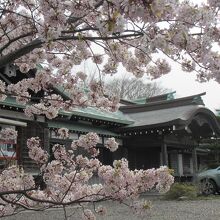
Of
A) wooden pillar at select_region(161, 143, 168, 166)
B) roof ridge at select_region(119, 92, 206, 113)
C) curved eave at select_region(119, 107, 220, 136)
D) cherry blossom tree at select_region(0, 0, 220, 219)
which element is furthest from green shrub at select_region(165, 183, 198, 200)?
cherry blossom tree at select_region(0, 0, 220, 219)

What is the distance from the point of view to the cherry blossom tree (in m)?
2.99

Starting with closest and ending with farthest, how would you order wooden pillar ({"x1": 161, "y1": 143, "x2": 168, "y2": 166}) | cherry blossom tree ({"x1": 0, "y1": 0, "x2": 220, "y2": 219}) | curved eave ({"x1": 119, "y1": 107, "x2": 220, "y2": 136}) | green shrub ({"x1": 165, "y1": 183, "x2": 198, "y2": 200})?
cherry blossom tree ({"x1": 0, "y1": 0, "x2": 220, "y2": 219}) < green shrub ({"x1": 165, "y1": 183, "x2": 198, "y2": 200}) < curved eave ({"x1": 119, "y1": 107, "x2": 220, "y2": 136}) < wooden pillar ({"x1": 161, "y1": 143, "x2": 168, "y2": 166})

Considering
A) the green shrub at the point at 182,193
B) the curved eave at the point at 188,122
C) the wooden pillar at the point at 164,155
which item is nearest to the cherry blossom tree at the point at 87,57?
the green shrub at the point at 182,193

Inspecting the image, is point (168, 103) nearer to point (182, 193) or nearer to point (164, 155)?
point (164, 155)

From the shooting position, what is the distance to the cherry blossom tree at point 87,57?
118 inches

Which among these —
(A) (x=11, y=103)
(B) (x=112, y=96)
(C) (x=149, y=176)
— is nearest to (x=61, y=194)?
(C) (x=149, y=176)

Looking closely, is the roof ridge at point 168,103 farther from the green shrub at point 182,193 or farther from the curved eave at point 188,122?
the green shrub at point 182,193

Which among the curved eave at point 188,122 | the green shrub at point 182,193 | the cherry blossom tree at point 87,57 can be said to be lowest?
the green shrub at point 182,193

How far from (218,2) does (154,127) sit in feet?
55.0

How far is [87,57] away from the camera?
4926 mm

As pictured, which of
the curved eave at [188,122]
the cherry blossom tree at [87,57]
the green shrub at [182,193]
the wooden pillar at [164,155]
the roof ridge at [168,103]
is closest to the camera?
the cherry blossom tree at [87,57]

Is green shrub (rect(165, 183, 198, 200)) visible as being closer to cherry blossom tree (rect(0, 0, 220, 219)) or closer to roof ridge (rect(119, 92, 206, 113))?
roof ridge (rect(119, 92, 206, 113))

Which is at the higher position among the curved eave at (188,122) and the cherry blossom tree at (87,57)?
the curved eave at (188,122)

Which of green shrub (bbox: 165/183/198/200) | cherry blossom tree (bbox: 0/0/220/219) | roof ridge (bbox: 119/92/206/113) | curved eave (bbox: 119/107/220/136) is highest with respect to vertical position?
roof ridge (bbox: 119/92/206/113)
